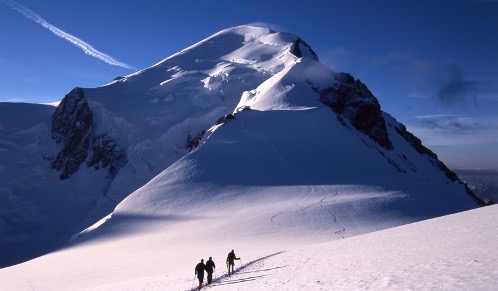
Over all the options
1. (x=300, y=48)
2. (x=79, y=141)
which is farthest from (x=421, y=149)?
(x=79, y=141)

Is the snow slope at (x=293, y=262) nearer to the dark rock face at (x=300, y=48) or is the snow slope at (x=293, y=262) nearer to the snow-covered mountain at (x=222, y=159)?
the snow-covered mountain at (x=222, y=159)

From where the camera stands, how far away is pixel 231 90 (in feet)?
287

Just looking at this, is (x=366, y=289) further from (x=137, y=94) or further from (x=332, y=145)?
(x=137, y=94)

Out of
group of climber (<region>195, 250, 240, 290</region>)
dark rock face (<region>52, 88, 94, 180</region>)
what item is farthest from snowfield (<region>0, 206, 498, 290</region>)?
dark rock face (<region>52, 88, 94, 180</region>)

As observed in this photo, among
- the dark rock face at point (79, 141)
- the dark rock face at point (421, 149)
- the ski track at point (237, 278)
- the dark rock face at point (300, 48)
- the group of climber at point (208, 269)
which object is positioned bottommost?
the ski track at point (237, 278)

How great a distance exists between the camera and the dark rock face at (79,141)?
77.9 m

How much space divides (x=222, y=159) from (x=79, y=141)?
44408 millimetres

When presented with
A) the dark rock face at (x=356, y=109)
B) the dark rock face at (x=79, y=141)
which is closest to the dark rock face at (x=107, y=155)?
the dark rock face at (x=79, y=141)

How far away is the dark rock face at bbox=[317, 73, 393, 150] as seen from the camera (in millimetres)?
73312

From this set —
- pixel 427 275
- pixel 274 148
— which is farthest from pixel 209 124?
pixel 427 275

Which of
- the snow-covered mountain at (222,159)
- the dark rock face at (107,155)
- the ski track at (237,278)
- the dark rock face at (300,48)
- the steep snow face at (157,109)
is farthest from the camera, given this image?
the dark rock face at (300,48)

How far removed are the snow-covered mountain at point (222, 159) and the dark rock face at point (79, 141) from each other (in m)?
0.28

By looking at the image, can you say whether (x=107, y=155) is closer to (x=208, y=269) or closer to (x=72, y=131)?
(x=72, y=131)

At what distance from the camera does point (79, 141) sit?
3346 inches
